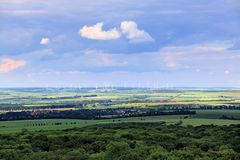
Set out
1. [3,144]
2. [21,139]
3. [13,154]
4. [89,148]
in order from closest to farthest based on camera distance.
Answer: [13,154]
[89,148]
[3,144]
[21,139]

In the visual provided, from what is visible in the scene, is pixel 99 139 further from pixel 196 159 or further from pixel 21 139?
pixel 196 159

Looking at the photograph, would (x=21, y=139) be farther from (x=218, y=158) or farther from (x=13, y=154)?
(x=218, y=158)

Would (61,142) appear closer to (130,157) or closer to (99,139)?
(99,139)

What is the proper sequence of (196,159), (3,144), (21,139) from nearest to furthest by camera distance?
(196,159), (3,144), (21,139)

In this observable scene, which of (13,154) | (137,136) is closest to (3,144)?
(13,154)

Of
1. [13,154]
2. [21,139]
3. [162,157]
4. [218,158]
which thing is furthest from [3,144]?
[218,158]

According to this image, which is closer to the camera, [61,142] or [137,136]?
[61,142]

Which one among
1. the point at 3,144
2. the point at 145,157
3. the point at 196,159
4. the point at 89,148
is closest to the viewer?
the point at 196,159

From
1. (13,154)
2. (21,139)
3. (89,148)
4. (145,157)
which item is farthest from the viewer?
(21,139)

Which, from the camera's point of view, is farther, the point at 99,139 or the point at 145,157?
the point at 99,139
